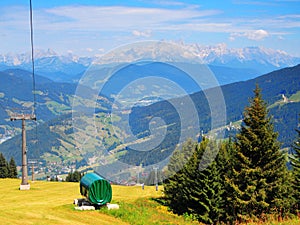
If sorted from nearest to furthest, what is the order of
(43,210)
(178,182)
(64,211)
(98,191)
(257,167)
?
1. (43,210)
2. (64,211)
3. (98,191)
4. (257,167)
5. (178,182)

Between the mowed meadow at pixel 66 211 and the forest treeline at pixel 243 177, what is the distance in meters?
2.46

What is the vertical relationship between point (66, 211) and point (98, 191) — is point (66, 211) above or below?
below

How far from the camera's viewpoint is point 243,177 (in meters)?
34.0

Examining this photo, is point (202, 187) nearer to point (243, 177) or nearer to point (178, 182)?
point (243, 177)

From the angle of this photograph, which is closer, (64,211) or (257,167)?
(64,211)

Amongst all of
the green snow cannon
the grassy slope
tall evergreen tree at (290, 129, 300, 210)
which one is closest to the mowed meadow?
the grassy slope

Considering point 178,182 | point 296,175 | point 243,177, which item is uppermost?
point 243,177

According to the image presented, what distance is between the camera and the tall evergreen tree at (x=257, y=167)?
33.2 metres

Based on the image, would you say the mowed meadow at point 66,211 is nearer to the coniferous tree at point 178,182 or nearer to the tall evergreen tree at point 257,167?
the coniferous tree at point 178,182

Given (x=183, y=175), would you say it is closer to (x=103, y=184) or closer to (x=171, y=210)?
(x=171, y=210)

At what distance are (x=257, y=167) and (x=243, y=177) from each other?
138 centimetres

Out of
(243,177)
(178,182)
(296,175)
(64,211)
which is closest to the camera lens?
(64,211)

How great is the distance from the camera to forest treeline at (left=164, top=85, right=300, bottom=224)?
3341cm

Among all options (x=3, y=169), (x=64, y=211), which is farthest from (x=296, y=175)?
(x=3, y=169)
